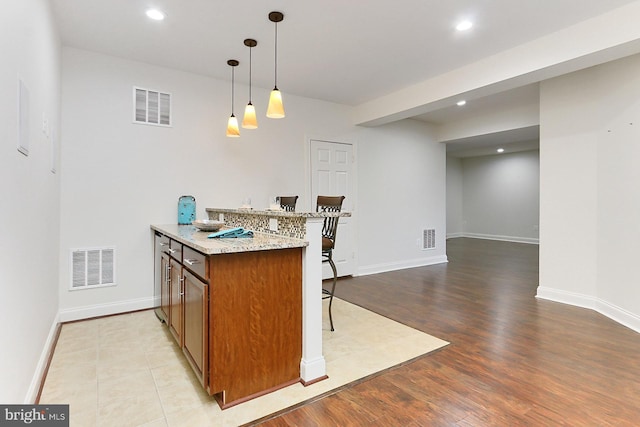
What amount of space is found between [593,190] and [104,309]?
17.6 ft

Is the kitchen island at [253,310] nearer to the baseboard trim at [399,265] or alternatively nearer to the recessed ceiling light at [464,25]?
the recessed ceiling light at [464,25]

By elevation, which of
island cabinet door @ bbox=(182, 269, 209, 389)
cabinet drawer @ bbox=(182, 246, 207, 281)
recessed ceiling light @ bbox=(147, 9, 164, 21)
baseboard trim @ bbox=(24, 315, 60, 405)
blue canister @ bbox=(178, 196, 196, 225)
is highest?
recessed ceiling light @ bbox=(147, 9, 164, 21)

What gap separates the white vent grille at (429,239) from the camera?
6121 mm

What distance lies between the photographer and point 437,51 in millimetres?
3289

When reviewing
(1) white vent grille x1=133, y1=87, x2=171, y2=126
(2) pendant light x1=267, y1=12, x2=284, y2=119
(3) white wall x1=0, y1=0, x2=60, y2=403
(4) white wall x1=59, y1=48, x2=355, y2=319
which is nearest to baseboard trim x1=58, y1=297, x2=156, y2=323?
(4) white wall x1=59, y1=48, x2=355, y2=319

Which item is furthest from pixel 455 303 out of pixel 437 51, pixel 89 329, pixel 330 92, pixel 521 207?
pixel 521 207

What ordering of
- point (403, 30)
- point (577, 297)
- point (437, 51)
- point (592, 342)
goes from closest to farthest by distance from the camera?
point (592, 342) < point (403, 30) < point (437, 51) < point (577, 297)

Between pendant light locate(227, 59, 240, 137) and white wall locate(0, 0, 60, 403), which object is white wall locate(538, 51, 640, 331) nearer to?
pendant light locate(227, 59, 240, 137)

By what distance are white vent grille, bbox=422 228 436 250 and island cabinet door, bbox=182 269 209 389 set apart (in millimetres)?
4863

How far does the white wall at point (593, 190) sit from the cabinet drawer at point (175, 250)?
13.1ft

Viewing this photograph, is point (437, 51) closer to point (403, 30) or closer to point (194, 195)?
point (403, 30)

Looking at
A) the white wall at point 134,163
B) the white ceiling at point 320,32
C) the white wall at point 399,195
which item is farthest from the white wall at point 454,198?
the white wall at point 134,163

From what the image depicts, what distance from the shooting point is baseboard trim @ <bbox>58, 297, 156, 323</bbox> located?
319cm

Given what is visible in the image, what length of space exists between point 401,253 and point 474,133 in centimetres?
252
